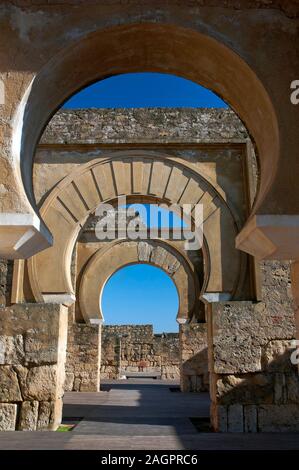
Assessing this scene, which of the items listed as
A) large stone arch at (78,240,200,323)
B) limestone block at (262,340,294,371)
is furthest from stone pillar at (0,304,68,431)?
large stone arch at (78,240,200,323)

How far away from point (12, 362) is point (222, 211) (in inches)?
138

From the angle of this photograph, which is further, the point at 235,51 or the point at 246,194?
the point at 246,194

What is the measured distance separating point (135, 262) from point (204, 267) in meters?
7.00

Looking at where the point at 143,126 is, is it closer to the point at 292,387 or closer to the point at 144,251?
the point at 292,387

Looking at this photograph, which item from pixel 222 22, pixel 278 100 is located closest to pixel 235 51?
pixel 222 22

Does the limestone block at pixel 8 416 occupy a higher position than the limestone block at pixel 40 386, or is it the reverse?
the limestone block at pixel 40 386

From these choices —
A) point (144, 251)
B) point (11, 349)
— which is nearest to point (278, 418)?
point (11, 349)

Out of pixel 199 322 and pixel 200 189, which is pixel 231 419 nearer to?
pixel 200 189

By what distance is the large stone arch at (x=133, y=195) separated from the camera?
6.45 m

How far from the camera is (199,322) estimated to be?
12.1 metres

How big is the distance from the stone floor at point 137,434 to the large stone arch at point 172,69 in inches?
87.9

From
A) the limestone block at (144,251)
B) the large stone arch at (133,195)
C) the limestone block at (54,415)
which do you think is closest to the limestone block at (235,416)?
the large stone arch at (133,195)

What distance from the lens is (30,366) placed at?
584 cm

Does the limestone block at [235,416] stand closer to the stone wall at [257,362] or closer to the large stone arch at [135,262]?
the stone wall at [257,362]
